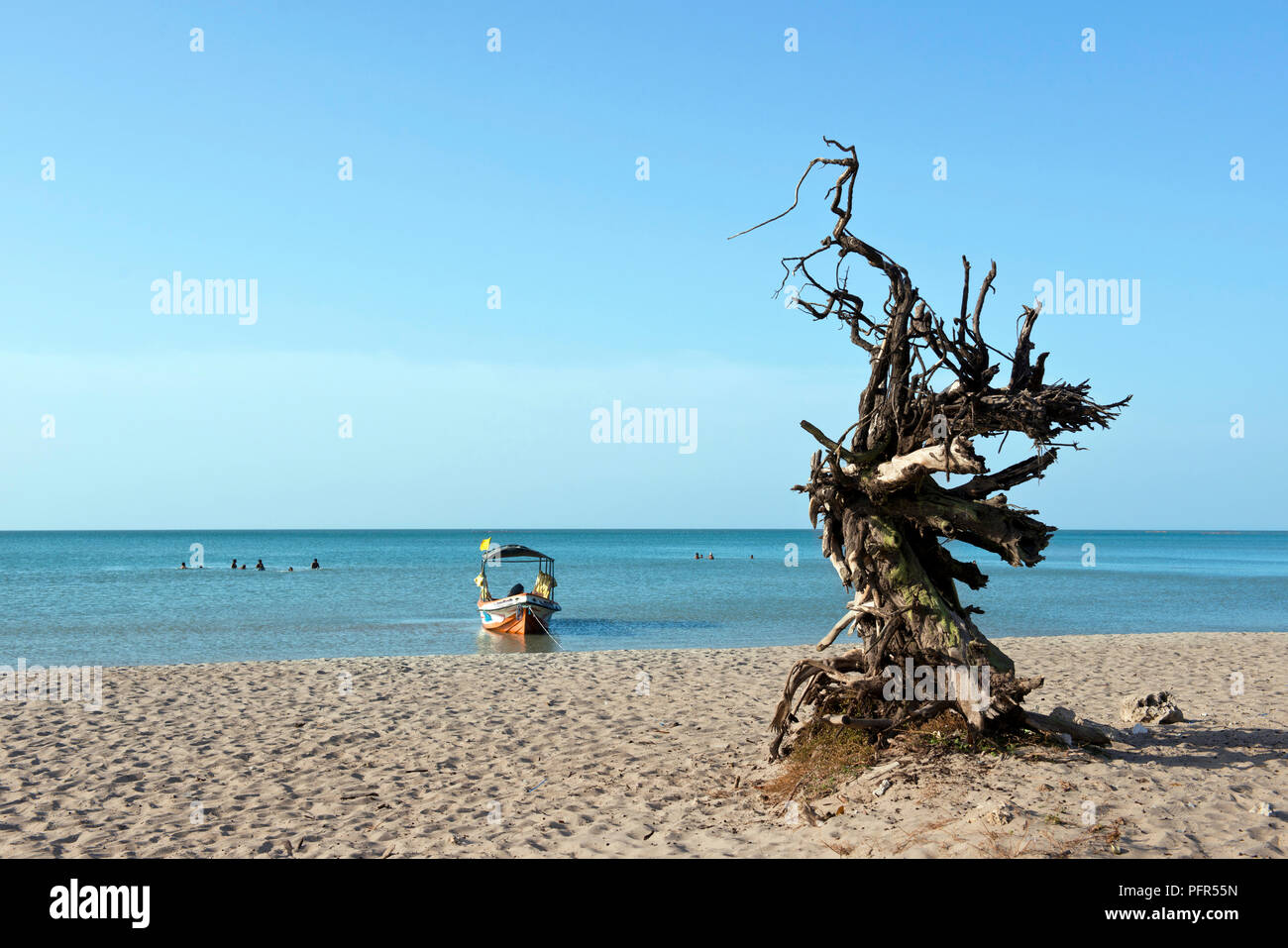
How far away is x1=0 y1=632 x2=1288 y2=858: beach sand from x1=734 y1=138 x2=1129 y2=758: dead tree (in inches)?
34.6

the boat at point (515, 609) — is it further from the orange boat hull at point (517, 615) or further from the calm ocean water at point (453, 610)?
the calm ocean water at point (453, 610)

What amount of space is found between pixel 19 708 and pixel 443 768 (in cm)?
767

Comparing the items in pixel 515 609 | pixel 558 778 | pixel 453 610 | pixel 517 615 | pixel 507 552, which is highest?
pixel 507 552

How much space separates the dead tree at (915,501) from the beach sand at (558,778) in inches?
34.6

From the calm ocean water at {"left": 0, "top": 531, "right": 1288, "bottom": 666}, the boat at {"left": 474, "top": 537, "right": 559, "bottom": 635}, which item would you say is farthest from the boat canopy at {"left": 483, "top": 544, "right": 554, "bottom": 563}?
the calm ocean water at {"left": 0, "top": 531, "right": 1288, "bottom": 666}

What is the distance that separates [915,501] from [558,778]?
476cm

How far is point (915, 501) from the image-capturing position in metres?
8.30

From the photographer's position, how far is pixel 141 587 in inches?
1820

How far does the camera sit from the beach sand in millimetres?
6719

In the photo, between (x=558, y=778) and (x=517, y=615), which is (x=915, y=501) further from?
(x=517, y=615)

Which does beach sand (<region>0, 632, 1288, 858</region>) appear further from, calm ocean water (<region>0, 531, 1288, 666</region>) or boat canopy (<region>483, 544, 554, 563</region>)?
boat canopy (<region>483, 544, 554, 563</region>)

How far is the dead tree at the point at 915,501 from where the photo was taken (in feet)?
25.7

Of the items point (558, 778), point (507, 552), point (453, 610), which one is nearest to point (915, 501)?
point (558, 778)
